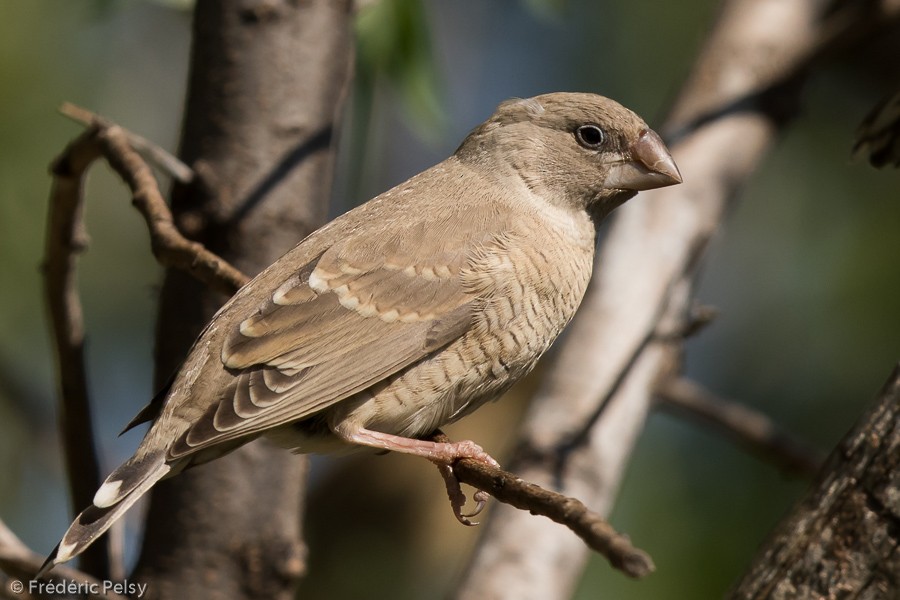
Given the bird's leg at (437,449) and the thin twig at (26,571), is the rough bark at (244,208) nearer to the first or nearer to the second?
the thin twig at (26,571)

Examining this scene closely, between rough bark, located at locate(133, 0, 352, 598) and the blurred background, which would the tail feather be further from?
the blurred background

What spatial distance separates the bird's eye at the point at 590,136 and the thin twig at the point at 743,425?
57.5 inches

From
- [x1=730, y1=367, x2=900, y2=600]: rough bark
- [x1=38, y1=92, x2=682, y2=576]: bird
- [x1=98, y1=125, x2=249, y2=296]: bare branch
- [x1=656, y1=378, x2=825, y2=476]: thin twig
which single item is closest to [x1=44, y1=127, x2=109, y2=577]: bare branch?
[x1=98, y1=125, x2=249, y2=296]: bare branch

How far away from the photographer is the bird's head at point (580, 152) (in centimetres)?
387

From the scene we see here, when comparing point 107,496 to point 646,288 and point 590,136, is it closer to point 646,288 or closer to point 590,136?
point 590,136

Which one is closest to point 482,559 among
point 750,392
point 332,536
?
point 332,536

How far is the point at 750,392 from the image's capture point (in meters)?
8.16

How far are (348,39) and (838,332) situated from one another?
4292 millimetres

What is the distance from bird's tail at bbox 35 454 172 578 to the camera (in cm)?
285

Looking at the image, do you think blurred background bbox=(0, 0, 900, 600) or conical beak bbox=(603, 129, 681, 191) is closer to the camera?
conical beak bbox=(603, 129, 681, 191)

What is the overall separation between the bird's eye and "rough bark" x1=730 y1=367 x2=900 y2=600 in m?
1.32

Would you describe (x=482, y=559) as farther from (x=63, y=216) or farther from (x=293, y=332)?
(x=63, y=216)

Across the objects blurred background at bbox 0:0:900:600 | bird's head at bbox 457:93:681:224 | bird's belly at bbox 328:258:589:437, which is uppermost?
bird's head at bbox 457:93:681:224

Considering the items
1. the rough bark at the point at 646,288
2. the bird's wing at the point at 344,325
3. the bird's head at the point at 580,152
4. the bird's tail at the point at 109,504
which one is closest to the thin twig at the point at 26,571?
the bird's tail at the point at 109,504
